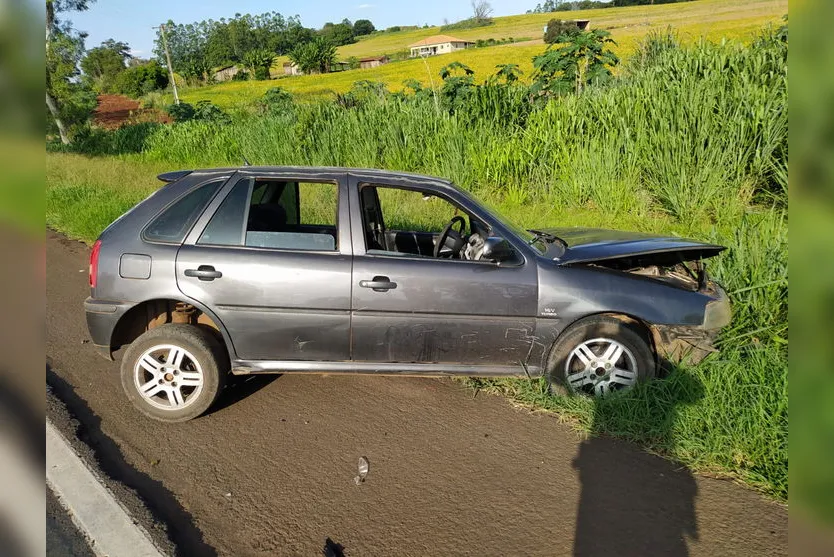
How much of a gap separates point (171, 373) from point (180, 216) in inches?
45.9

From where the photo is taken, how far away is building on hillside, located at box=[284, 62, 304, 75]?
73.5m

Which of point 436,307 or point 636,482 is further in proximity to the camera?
point 436,307

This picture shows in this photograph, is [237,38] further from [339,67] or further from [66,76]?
[66,76]

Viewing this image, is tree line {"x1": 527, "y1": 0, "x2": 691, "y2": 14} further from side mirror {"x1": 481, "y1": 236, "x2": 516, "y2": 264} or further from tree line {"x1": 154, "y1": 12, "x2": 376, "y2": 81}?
side mirror {"x1": 481, "y1": 236, "x2": 516, "y2": 264}

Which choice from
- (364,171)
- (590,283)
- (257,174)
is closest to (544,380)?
(590,283)

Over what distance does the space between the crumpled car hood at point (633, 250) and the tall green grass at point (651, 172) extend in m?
0.82

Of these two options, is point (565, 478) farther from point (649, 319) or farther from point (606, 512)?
point (649, 319)

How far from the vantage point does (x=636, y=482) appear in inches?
138

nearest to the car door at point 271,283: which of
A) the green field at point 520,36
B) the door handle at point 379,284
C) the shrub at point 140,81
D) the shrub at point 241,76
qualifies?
the door handle at point 379,284

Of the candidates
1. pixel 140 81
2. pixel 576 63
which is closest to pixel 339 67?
pixel 140 81

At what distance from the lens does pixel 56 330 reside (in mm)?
6074
